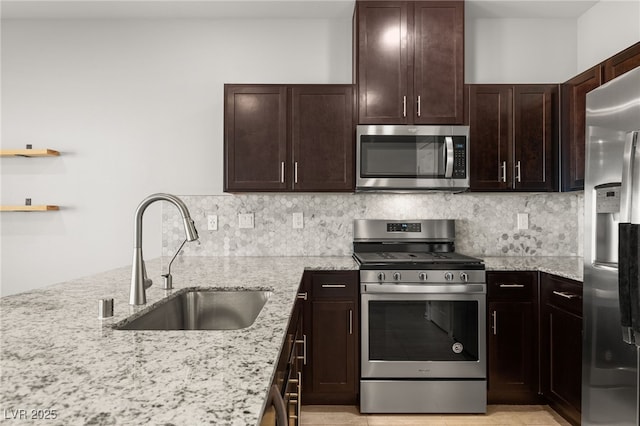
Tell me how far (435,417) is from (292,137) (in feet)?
6.53

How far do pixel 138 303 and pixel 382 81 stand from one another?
2128 millimetres

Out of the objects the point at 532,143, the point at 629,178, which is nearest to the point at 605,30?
the point at 532,143

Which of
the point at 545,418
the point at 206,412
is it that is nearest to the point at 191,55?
the point at 206,412

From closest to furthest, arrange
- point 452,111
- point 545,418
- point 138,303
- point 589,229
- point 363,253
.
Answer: point 138,303 → point 589,229 → point 545,418 → point 452,111 → point 363,253

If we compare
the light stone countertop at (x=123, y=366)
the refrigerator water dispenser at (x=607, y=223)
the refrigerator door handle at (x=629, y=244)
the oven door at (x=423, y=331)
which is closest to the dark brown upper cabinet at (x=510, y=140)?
the oven door at (x=423, y=331)

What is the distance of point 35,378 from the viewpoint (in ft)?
2.44

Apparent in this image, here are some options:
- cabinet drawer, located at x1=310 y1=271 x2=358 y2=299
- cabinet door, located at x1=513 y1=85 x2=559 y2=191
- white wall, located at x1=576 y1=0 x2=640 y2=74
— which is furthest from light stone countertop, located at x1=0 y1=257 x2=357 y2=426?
white wall, located at x1=576 y1=0 x2=640 y2=74

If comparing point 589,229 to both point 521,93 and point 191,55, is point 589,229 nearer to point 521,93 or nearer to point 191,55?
point 521,93

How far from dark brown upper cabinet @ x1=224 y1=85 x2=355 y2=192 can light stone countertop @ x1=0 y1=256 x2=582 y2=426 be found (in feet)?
4.63

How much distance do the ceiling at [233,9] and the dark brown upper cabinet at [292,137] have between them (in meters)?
0.66

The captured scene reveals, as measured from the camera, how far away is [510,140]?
2.82 metres

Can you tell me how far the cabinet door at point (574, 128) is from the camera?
258 centimetres

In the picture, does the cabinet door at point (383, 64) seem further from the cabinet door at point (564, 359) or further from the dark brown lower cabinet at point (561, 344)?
the cabinet door at point (564, 359)

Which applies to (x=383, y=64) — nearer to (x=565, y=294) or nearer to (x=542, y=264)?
(x=542, y=264)
